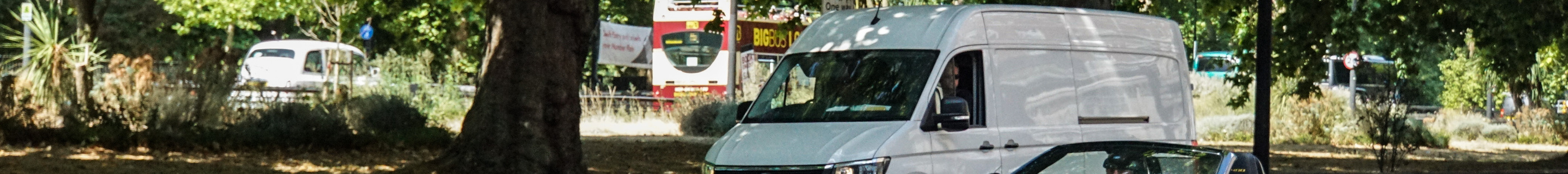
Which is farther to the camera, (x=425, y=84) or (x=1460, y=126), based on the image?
(x=1460, y=126)

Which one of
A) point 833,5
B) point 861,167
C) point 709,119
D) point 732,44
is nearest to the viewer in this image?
point 861,167

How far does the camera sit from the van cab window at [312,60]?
34.1 meters

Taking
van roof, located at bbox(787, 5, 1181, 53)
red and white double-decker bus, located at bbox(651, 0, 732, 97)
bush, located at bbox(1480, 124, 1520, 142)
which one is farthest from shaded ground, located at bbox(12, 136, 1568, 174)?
red and white double-decker bus, located at bbox(651, 0, 732, 97)

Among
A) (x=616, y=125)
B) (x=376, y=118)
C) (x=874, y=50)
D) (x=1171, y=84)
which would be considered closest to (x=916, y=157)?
(x=874, y=50)

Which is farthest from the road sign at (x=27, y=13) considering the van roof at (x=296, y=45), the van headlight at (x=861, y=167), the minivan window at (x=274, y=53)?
the minivan window at (x=274, y=53)

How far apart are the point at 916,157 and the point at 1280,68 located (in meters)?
7.10

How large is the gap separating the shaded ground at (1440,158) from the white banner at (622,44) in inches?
466

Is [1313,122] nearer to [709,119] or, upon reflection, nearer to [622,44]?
[709,119]

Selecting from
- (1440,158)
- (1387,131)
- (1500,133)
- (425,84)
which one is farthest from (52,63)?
(1500,133)

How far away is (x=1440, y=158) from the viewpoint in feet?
56.4

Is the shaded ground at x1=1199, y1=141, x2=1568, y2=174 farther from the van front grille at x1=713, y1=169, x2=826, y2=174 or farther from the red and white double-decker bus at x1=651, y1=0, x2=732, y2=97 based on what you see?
the red and white double-decker bus at x1=651, y1=0, x2=732, y2=97

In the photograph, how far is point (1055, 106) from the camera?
8773mm

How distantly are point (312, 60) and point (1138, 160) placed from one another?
29.8m

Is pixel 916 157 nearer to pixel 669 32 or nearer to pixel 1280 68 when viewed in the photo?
pixel 1280 68
